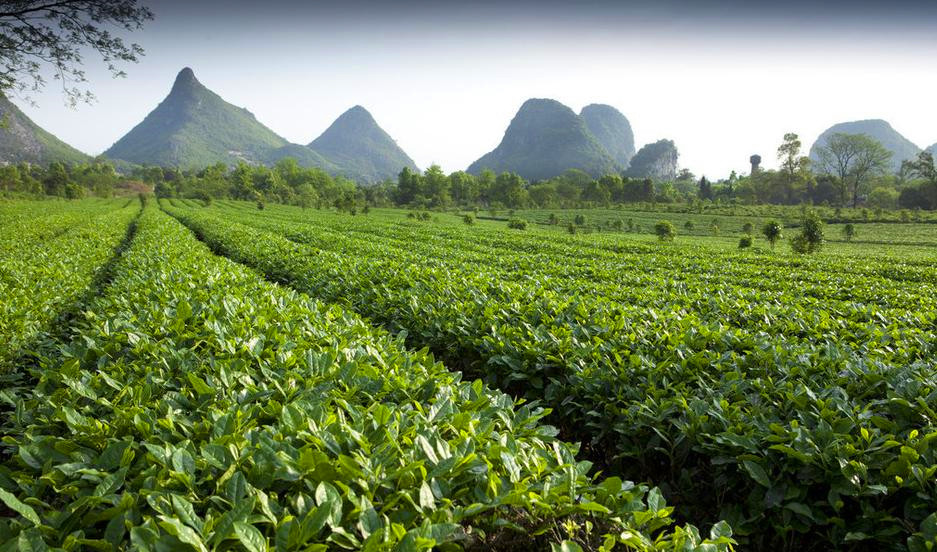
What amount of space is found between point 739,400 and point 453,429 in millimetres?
2330

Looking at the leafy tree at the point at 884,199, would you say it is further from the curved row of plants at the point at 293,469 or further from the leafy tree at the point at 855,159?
the curved row of plants at the point at 293,469

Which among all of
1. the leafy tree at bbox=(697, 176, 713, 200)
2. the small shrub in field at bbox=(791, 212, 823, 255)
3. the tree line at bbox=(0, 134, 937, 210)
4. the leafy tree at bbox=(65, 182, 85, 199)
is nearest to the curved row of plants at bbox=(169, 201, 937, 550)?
the small shrub in field at bbox=(791, 212, 823, 255)

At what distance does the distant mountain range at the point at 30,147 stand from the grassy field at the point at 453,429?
230m

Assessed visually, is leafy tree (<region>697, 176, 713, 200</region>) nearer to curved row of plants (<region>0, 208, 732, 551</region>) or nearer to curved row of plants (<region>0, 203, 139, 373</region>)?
curved row of plants (<region>0, 203, 139, 373</region>)

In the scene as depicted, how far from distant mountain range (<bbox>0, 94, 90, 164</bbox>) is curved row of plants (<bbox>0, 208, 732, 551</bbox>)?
23131 centimetres

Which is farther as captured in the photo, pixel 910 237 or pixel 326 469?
pixel 910 237

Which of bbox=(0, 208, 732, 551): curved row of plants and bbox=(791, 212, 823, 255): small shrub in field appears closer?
bbox=(0, 208, 732, 551): curved row of plants

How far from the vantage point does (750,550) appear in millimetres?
2775

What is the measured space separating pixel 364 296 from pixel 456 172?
10720 cm

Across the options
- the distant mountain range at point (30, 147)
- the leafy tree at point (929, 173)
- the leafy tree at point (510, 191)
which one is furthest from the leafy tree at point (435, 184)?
A: the distant mountain range at point (30, 147)

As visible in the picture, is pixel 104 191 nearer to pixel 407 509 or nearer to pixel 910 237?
pixel 407 509

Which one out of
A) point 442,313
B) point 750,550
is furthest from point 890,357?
point 442,313

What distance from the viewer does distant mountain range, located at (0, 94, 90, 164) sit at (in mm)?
170625

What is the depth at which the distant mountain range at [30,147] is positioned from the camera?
17062cm
